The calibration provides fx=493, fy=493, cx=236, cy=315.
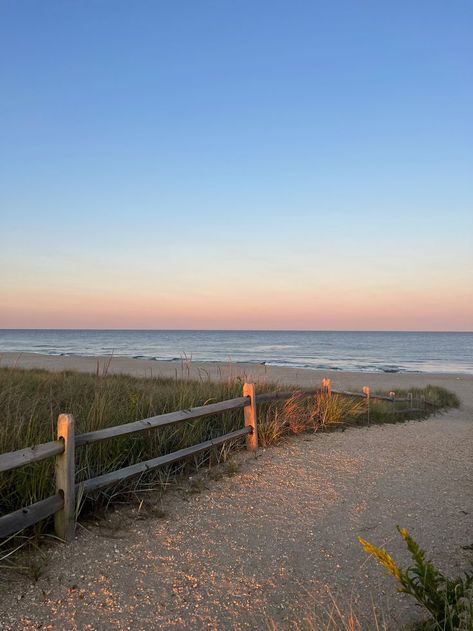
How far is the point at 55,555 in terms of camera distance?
4023 millimetres

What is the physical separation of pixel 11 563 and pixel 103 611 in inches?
35.0

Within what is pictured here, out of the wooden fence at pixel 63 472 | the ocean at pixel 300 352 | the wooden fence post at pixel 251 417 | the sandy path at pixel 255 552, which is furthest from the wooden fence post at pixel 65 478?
the ocean at pixel 300 352

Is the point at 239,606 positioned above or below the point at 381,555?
below

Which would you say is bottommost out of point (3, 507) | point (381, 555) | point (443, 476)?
point (443, 476)

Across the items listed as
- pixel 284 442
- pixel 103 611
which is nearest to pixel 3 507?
pixel 103 611

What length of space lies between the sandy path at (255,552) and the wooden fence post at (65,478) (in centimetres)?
16

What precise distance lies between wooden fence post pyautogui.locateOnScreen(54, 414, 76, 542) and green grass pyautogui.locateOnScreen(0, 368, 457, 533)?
0.60 ft

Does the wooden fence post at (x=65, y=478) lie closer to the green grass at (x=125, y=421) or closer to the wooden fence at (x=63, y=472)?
the wooden fence at (x=63, y=472)

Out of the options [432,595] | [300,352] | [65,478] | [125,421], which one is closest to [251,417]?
[125,421]

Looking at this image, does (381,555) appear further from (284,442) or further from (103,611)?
(284,442)

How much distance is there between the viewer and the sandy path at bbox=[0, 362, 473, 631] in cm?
340

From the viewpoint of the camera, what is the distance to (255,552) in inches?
172

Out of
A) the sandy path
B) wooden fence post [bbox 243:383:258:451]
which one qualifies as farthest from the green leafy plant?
wooden fence post [bbox 243:383:258:451]

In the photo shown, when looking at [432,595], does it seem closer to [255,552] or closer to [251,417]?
[255,552]
